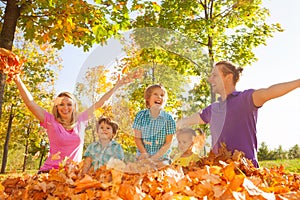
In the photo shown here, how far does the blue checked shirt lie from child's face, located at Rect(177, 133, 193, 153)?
336 mm

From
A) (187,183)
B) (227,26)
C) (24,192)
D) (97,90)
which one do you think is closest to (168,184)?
(187,183)

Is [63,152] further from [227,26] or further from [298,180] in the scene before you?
[227,26]

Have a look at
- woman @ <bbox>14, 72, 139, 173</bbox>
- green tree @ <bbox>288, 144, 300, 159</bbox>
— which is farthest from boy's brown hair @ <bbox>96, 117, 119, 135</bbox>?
green tree @ <bbox>288, 144, 300, 159</bbox>

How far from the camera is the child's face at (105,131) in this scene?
1.94 m

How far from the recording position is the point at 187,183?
66.1 inches

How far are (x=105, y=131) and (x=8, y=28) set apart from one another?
220 inches

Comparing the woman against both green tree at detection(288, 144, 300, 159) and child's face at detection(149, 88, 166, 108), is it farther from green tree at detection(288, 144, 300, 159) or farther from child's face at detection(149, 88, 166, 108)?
green tree at detection(288, 144, 300, 159)

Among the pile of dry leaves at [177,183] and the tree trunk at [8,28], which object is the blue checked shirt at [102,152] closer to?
the pile of dry leaves at [177,183]

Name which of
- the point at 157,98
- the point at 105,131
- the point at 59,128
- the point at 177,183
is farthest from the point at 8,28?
the point at 177,183

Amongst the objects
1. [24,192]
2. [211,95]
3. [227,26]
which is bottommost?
[24,192]

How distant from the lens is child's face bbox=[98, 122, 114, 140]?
76.3 inches

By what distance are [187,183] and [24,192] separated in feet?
3.91

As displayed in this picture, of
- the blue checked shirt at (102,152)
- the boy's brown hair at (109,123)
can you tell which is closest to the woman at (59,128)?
the blue checked shirt at (102,152)

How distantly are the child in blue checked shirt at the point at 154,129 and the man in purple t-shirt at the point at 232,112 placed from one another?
12 cm
